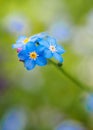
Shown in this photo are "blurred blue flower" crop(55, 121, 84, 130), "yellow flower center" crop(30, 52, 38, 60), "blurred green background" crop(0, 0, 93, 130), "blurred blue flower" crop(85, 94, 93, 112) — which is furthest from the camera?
"blurred green background" crop(0, 0, 93, 130)

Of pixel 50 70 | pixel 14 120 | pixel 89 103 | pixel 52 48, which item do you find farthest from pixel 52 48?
pixel 50 70

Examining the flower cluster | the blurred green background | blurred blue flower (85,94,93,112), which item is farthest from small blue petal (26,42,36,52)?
the blurred green background

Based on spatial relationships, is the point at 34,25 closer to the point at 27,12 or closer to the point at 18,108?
the point at 27,12

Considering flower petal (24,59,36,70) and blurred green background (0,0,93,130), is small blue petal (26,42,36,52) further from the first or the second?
blurred green background (0,0,93,130)

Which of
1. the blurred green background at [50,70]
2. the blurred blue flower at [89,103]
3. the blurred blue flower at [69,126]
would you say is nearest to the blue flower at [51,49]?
the blurred blue flower at [89,103]

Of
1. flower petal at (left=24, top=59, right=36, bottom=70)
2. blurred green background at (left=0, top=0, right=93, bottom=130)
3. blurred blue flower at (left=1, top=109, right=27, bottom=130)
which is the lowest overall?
flower petal at (left=24, top=59, right=36, bottom=70)

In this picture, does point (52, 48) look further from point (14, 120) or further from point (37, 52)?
point (14, 120)

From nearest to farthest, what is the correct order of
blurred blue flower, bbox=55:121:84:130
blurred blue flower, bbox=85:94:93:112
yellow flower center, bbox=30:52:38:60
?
yellow flower center, bbox=30:52:38:60, blurred blue flower, bbox=85:94:93:112, blurred blue flower, bbox=55:121:84:130

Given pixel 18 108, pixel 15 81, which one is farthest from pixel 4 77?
pixel 18 108
